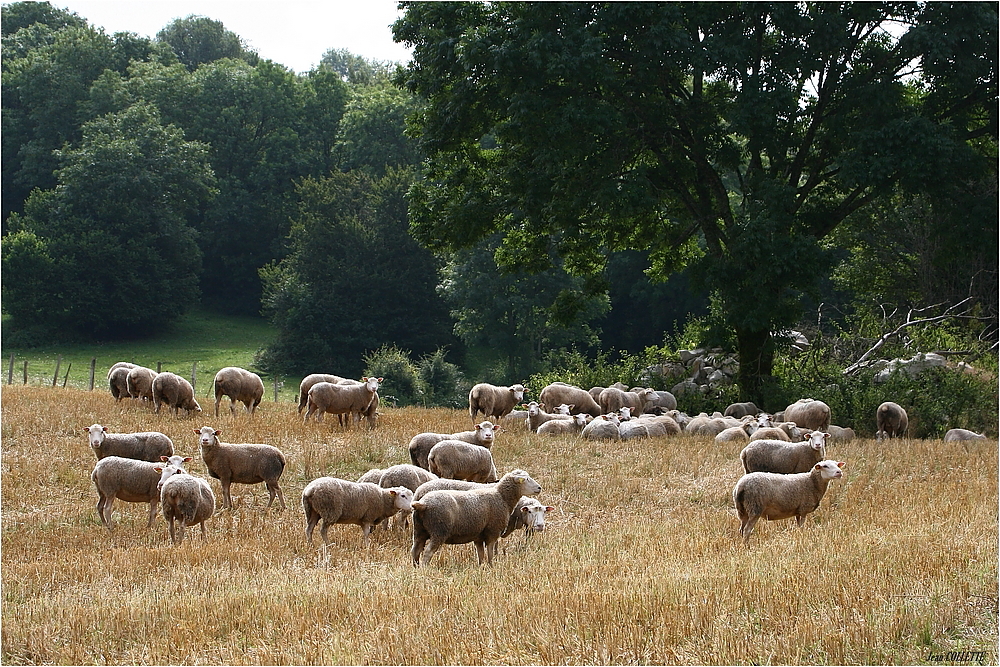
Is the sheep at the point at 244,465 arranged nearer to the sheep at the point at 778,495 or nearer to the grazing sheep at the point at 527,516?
the grazing sheep at the point at 527,516

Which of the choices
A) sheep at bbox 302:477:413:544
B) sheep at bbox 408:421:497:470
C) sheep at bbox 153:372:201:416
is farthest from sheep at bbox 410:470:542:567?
sheep at bbox 153:372:201:416

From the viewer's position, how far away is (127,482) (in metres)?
13.0

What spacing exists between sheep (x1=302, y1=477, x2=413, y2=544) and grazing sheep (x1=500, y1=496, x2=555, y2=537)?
1.17 m

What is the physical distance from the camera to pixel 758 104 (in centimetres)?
2300

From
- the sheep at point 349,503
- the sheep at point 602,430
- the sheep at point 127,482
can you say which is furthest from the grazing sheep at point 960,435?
the sheep at point 127,482

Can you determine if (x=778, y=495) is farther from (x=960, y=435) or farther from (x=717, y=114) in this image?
(x=717, y=114)

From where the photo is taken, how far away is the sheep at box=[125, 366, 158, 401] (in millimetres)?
22656

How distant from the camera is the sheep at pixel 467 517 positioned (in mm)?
10609

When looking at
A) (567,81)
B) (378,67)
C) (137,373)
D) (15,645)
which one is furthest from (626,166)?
(378,67)

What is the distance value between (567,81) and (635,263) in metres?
40.5

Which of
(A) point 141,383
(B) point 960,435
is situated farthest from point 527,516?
(A) point 141,383

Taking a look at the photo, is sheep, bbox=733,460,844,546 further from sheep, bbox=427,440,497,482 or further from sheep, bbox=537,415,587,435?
sheep, bbox=537,415,587,435

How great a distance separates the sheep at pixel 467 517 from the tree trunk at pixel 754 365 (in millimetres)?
15179

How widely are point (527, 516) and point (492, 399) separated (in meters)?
12.2
